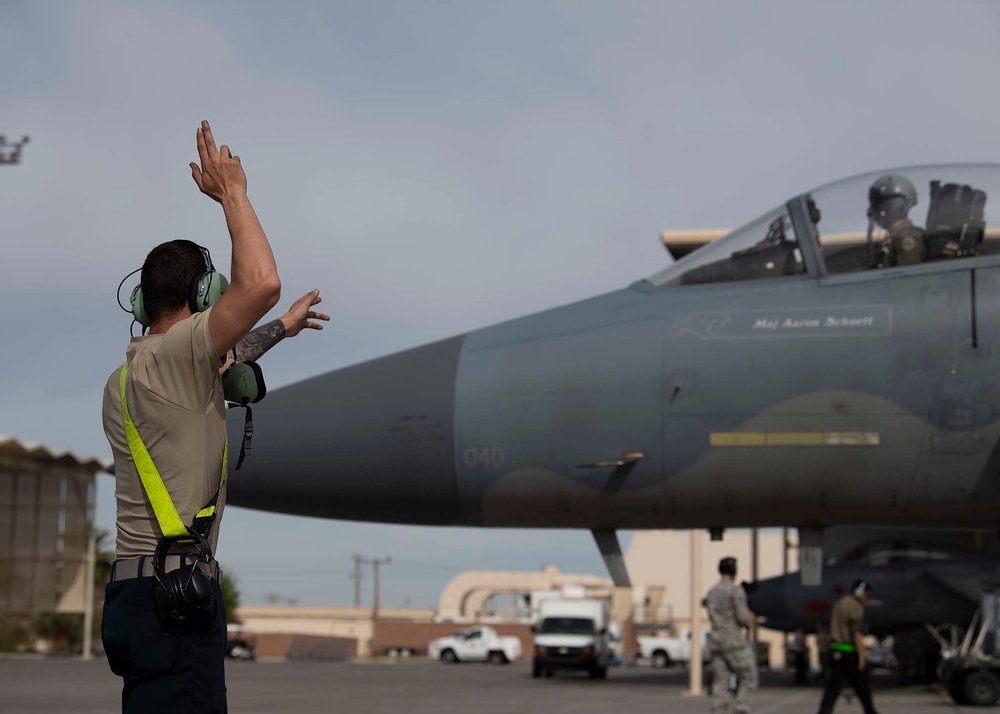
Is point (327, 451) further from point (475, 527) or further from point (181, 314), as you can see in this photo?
point (181, 314)

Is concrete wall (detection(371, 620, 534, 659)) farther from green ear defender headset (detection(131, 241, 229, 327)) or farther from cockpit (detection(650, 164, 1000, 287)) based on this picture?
green ear defender headset (detection(131, 241, 229, 327))

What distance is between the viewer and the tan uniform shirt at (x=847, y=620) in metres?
11.6

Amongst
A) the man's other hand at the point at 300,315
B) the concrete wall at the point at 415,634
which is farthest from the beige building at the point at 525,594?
the man's other hand at the point at 300,315

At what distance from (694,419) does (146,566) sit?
9.84 feet

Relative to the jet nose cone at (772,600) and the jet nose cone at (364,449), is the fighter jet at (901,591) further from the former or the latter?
the jet nose cone at (364,449)

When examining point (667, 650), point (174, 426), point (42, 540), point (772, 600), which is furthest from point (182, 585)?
point (667, 650)

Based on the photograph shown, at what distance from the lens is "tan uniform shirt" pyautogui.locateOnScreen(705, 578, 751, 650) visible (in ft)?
33.8

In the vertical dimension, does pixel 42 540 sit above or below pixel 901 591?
above

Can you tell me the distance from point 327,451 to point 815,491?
224cm

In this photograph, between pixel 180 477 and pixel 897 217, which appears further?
pixel 897 217

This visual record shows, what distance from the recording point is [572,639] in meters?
30.6

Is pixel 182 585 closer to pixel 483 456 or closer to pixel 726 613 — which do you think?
pixel 483 456

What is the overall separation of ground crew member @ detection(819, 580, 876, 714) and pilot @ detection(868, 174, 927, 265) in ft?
20.2

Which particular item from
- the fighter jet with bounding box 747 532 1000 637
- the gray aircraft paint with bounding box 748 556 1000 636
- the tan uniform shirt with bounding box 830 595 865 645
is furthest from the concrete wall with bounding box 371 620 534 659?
the tan uniform shirt with bounding box 830 595 865 645
